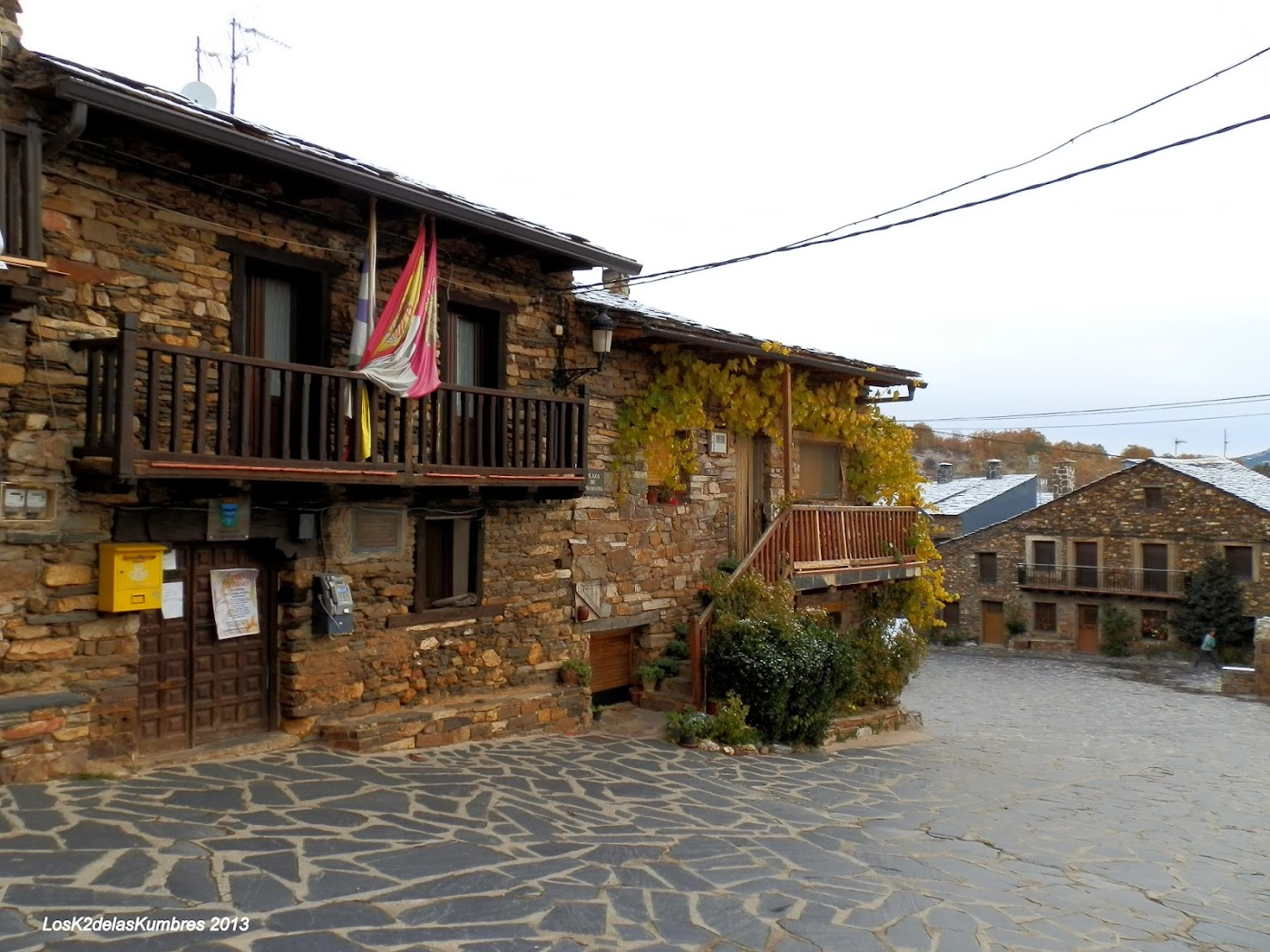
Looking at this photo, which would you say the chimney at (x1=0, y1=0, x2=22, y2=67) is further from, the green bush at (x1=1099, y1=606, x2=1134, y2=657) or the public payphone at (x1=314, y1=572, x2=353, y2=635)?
the green bush at (x1=1099, y1=606, x2=1134, y2=657)

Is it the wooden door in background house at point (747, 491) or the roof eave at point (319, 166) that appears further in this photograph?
the wooden door in background house at point (747, 491)

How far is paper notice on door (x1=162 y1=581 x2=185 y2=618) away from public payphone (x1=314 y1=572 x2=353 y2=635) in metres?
1.05

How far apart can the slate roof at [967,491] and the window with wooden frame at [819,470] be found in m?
24.1

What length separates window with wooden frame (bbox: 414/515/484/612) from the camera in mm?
9164

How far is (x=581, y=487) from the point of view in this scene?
10.0 metres

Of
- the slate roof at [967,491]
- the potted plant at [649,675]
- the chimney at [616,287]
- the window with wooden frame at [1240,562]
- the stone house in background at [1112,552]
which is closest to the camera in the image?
the potted plant at [649,675]

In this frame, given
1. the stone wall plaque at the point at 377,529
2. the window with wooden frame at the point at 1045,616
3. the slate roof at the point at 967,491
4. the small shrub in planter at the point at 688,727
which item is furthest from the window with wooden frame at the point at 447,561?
the slate roof at the point at 967,491

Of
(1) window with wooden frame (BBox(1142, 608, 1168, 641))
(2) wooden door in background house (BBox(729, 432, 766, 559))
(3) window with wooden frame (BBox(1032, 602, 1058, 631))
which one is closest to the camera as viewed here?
(2) wooden door in background house (BBox(729, 432, 766, 559))

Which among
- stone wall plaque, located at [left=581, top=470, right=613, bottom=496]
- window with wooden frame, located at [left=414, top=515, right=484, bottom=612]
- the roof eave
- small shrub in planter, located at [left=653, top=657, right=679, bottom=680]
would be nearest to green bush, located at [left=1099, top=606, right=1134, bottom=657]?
small shrub in planter, located at [left=653, top=657, right=679, bottom=680]

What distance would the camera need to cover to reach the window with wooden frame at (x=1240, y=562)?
30.3m

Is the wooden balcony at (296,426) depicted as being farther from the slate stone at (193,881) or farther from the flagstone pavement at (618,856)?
the slate stone at (193,881)

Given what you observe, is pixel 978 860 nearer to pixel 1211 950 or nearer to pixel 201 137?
pixel 1211 950

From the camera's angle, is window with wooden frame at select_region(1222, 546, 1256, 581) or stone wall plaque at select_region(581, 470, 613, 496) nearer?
stone wall plaque at select_region(581, 470, 613, 496)

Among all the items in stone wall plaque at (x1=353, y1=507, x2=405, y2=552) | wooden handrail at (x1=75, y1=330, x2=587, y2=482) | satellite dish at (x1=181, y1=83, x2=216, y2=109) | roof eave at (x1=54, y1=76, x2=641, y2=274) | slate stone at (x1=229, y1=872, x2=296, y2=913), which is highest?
satellite dish at (x1=181, y1=83, x2=216, y2=109)
